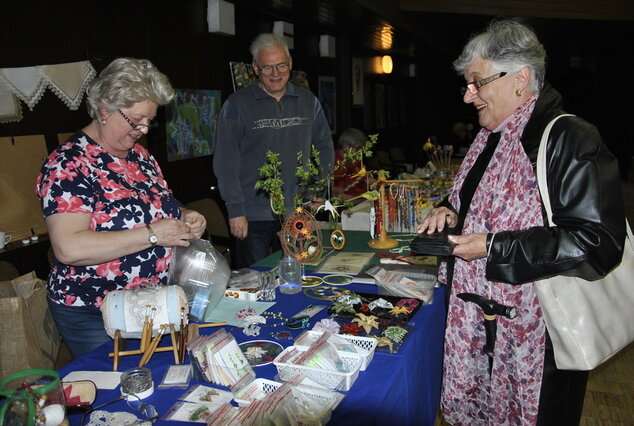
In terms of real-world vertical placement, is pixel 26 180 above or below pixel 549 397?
above

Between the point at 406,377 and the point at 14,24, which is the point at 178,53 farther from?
the point at 406,377

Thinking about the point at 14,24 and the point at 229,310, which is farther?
the point at 14,24

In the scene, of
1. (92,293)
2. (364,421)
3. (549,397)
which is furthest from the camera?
(92,293)

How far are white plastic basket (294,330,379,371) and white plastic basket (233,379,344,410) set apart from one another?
188 mm

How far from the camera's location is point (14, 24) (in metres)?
2.98

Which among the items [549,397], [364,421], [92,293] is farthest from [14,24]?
[549,397]

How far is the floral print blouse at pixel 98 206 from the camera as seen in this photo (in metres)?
1.67

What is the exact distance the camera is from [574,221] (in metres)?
1.46

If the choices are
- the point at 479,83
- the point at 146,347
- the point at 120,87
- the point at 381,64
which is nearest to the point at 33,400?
the point at 146,347

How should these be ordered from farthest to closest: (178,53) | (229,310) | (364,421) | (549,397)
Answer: (178,53), (229,310), (549,397), (364,421)

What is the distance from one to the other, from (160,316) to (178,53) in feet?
11.5

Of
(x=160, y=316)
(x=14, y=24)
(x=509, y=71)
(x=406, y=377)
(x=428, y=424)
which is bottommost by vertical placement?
(x=428, y=424)

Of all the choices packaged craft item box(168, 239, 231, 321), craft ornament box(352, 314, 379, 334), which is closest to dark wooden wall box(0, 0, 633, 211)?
packaged craft item box(168, 239, 231, 321)

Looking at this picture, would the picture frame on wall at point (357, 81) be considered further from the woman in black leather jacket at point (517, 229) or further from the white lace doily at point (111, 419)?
the white lace doily at point (111, 419)
